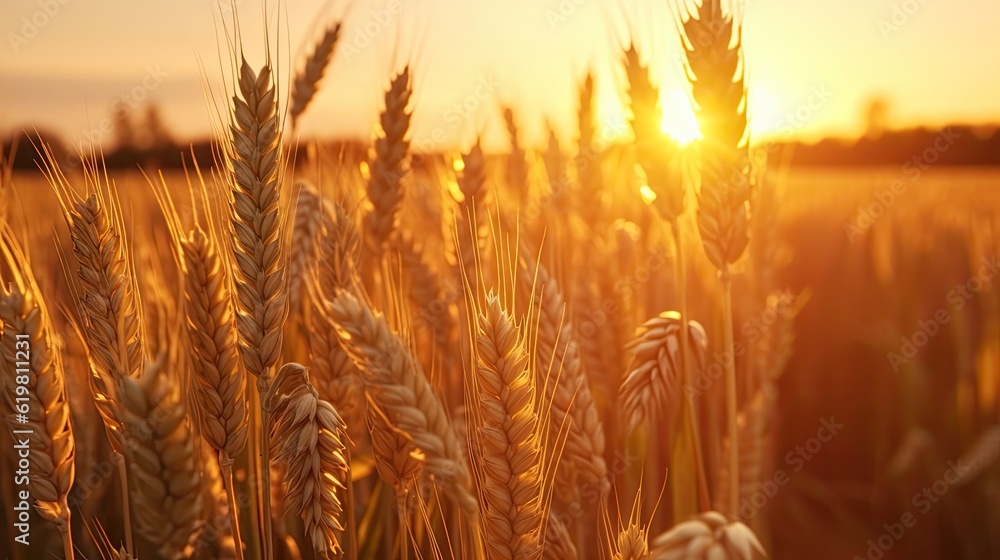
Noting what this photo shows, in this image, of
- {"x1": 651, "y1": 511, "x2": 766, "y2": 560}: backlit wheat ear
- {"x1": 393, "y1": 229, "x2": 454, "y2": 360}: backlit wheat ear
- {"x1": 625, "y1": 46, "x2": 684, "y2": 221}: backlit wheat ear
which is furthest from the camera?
{"x1": 393, "y1": 229, "x2": 454, "y2": 360}: backlit wheat ear

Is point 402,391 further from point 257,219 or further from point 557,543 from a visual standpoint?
point 557,543

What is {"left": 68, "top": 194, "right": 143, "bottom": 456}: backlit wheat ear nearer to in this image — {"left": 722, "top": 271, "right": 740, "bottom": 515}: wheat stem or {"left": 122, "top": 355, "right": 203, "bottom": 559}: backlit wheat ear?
{"left": 122, "top": 355, "right": 203, "bottom": 559}: backlit wheat ear

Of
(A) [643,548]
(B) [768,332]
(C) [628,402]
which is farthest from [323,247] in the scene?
(B) [768,332]

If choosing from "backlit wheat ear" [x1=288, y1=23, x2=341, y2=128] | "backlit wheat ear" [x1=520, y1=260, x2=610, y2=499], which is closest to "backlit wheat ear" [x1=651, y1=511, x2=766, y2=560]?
"backlit wheat ear" [x1=520, y1=260, x2=610, y2=499]

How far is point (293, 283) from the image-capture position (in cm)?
212

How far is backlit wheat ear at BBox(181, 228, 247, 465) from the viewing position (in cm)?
112

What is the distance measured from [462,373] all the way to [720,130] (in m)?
1.00

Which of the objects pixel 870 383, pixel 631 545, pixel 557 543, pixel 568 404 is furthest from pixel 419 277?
pixel 870 383

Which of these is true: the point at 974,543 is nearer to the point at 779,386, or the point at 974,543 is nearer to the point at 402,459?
the point at 779,386

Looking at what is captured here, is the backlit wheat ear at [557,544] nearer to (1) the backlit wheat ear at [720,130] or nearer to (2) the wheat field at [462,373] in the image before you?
(2) the wheat field at [462,373]

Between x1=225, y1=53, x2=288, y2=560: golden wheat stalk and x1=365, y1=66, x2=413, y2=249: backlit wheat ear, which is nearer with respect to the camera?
x1=225, y1=53, x2=288, y2=560: golden wheat stalk

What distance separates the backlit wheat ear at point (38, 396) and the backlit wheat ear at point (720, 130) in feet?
4.38

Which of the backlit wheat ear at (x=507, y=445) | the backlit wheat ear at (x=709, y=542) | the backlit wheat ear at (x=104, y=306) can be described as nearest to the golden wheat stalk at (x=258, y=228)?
the backlit wheat ear at (x=104, y=306)

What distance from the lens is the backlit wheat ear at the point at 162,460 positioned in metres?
1.01
